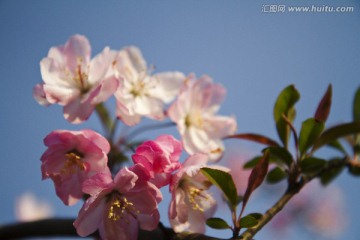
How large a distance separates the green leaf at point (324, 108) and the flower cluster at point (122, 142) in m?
0.33

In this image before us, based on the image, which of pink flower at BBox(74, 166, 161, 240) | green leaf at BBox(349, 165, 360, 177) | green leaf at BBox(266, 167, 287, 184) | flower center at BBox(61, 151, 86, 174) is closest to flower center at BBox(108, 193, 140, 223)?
pink flower at BBox(74, 166, 161, 240)

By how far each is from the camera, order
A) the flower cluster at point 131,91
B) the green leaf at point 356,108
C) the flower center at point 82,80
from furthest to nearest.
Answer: the green leaf at point 356,108
the flower center at point 82,80
the flower cluster at point 131,91

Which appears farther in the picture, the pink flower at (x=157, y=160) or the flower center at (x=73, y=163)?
the flower center at (x=73, y=163)

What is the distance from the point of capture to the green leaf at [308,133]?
40.9 inches

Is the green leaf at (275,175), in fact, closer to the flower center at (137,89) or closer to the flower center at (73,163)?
the flower center at (137,89)

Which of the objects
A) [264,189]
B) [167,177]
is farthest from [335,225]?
[167,177]

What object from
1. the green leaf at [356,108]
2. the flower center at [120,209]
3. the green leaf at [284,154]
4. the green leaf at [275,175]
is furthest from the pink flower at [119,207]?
the green leaf at [356,108]

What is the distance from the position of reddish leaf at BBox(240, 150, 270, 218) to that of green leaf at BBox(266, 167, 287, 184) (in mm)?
456

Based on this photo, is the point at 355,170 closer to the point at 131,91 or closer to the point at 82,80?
the point at 131,91

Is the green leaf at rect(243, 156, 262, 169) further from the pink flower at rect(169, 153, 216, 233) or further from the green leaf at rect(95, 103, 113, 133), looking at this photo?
the green leaf at rect(95, 103, 113, 133)

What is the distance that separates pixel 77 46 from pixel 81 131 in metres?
0.42

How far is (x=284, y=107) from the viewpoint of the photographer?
1.13 meters

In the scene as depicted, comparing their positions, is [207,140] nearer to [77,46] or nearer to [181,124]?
[181,124]

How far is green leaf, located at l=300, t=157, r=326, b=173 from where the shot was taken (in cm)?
Answer: 105
